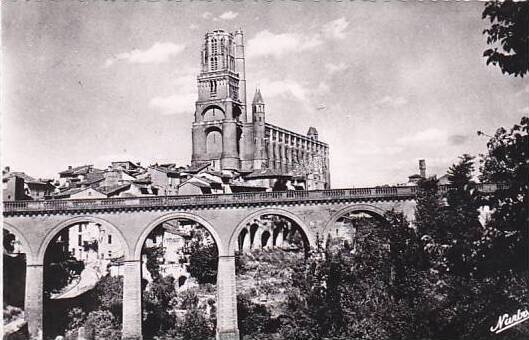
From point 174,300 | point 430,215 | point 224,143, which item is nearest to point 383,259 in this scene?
point 430,215

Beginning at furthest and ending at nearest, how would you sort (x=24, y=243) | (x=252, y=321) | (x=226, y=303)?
(x=252, y=321) → (x=226, y=303) → (x=24, y=243)

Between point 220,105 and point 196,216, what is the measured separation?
154ft

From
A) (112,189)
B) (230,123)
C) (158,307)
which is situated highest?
(230,123)

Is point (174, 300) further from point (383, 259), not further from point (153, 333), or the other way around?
point (383, 259)

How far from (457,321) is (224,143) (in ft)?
184

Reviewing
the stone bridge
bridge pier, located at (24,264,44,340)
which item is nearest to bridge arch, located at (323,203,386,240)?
the stone bridge

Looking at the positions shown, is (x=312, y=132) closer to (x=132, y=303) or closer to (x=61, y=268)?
(x=61, y=268)

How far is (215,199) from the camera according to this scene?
2833 centimetres

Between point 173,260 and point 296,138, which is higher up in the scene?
point 296,138

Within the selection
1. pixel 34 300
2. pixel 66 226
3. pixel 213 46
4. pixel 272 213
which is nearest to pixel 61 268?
pixel 34 300

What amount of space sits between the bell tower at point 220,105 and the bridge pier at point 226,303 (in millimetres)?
43019

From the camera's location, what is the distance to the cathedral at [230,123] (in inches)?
2815

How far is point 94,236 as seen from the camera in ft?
158

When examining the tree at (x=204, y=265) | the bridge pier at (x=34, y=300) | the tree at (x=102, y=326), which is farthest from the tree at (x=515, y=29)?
the tree at (x=204, y=265)
